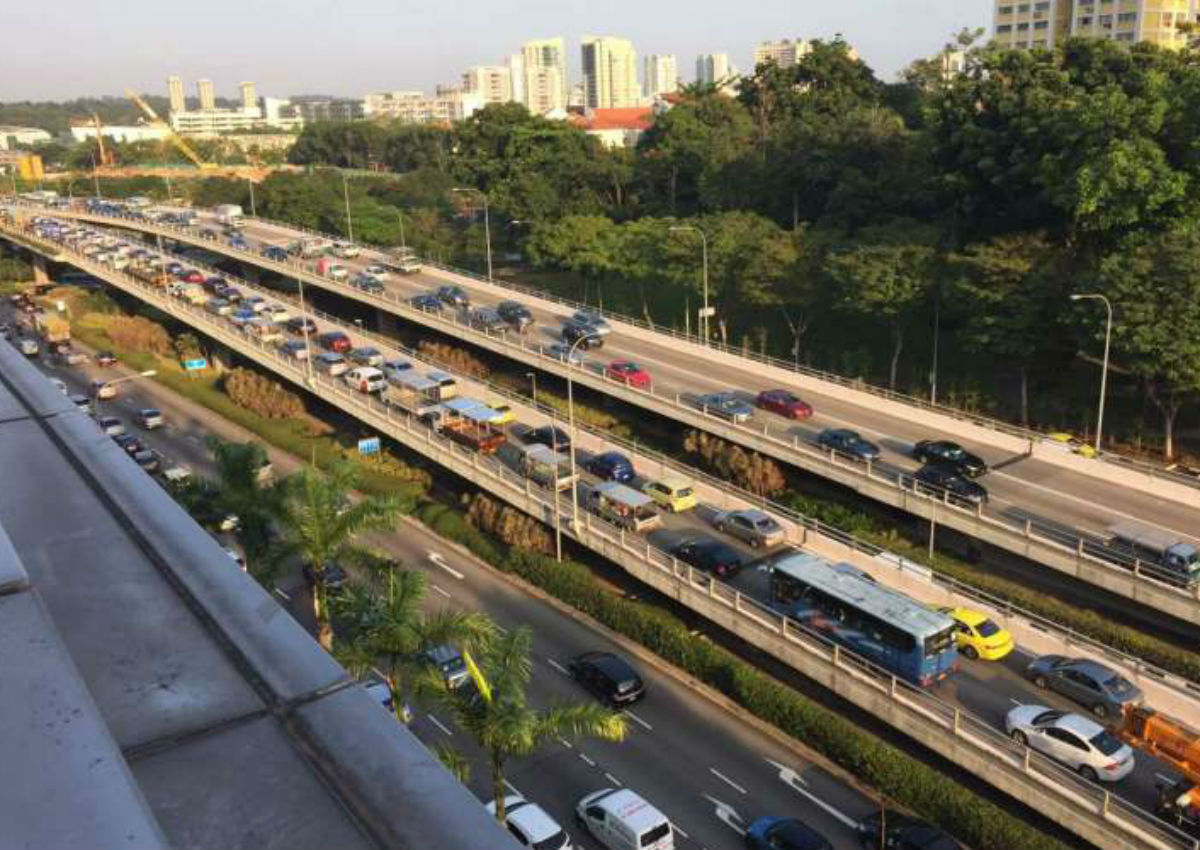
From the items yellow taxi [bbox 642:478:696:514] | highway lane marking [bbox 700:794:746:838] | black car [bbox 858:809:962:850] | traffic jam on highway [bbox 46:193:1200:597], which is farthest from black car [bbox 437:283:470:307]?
black car [bbox 858:809:962:850]

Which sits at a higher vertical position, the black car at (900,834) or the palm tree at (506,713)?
the palm tree at (506,713)

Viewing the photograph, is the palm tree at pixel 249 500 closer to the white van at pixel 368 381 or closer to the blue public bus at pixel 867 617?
the blue public bus at pixel 867 617

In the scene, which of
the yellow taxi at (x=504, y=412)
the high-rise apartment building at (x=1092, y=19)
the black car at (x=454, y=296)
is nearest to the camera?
the yellow taxi at (x=504, y=412)

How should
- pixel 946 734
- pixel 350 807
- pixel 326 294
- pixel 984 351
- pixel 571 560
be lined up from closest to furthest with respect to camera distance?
pixel 350 807, pixel 946 734, pixel 571 560, pixel 984 351, pixel 326 294

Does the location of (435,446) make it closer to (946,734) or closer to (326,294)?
(946,734)

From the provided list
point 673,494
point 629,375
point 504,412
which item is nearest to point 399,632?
point 673,494

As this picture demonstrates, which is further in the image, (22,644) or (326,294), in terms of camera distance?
(326,294)

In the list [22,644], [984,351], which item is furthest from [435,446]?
[22,644]

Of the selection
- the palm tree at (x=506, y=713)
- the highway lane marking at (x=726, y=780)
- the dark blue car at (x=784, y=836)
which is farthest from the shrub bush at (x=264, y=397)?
the palm tree at (x=506, y=713)
